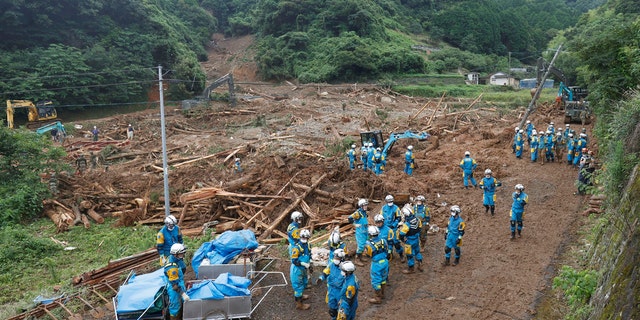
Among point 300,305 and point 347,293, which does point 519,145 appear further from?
point 347,293

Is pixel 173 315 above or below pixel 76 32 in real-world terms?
below

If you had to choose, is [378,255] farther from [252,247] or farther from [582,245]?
[582,245]

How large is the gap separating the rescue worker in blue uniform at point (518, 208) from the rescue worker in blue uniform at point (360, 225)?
417 cm

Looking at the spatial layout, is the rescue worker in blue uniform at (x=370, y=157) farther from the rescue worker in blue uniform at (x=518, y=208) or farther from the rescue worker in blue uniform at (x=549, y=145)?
the rescue worker in blue uniform at (x=518, y=208)

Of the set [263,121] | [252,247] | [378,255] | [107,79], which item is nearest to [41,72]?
[107,79]

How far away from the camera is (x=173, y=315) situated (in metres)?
8.58

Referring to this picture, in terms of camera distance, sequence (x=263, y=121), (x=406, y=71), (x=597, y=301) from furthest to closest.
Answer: (x=406, y=71)
(x=263, y=121)
(x=597, y=301)

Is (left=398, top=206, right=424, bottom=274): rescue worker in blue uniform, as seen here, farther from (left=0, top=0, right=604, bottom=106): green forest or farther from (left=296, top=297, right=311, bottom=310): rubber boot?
(left=0, top=0, right=604, bottom=106): green forest

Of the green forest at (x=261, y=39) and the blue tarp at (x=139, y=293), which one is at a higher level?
the green forest at (x=261, y=39)

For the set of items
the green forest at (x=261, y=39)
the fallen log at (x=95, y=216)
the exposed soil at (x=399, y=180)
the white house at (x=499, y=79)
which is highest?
the green forest at (x=261, y=39)

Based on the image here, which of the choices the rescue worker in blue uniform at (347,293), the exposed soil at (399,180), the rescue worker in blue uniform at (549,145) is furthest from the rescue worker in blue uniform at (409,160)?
the rescue worker in blue uniform at (347,293)

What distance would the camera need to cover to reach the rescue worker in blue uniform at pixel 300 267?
9320 millimetres

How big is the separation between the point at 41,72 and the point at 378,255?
4399 centimetres

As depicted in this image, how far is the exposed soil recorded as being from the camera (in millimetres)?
9773
